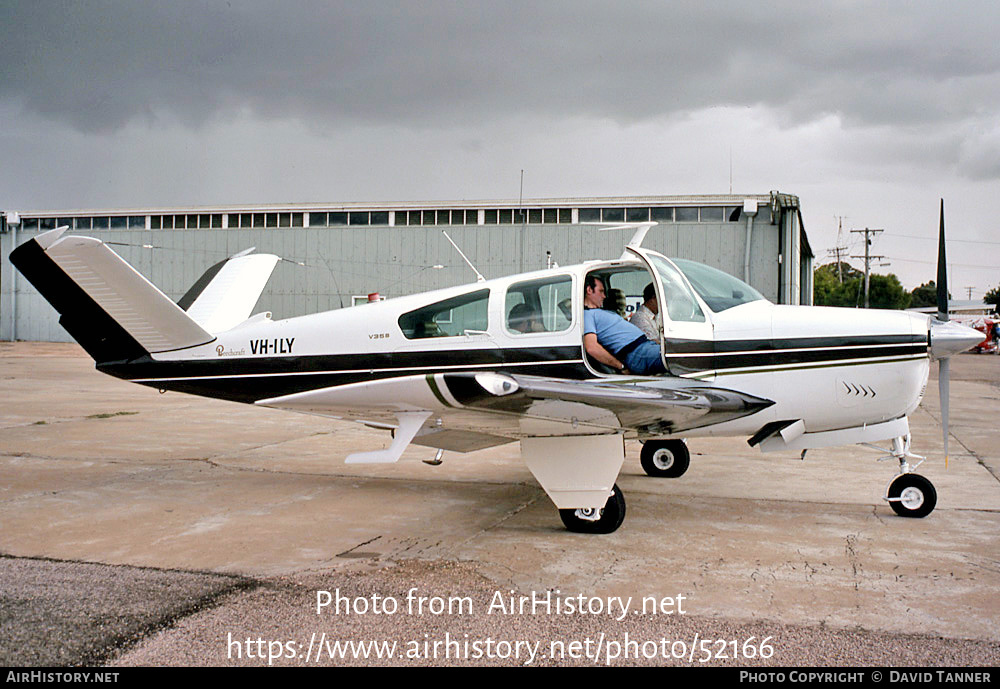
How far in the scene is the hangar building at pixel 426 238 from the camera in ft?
92.1

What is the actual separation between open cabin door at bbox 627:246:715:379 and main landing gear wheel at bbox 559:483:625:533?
43.7 inches

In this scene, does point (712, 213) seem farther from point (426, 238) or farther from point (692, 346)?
point (692, 346)

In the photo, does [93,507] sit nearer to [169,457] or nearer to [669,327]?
[169,457]

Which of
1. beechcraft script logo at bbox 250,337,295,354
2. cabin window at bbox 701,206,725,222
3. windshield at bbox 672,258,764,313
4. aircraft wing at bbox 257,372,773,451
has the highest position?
cabin window at bbox 701,206,725,222

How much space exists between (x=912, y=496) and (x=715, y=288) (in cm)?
230

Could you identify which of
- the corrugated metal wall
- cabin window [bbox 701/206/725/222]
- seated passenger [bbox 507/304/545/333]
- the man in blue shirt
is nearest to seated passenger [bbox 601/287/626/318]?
the man in blue shirt

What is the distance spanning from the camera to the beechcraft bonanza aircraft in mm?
5367

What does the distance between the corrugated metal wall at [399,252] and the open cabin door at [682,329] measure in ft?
73.5

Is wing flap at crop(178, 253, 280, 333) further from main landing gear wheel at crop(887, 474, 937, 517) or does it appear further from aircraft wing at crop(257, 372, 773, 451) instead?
main landing gear wheel at crop(887, 474, 937, 517)

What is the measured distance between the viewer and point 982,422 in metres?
13.0

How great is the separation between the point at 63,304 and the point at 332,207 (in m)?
26.7

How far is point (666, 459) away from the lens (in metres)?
7.93

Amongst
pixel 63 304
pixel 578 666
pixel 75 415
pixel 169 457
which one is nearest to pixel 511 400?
pixel 578 666

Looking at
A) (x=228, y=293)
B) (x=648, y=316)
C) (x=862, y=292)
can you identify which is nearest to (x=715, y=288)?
(x=648, y=316)
